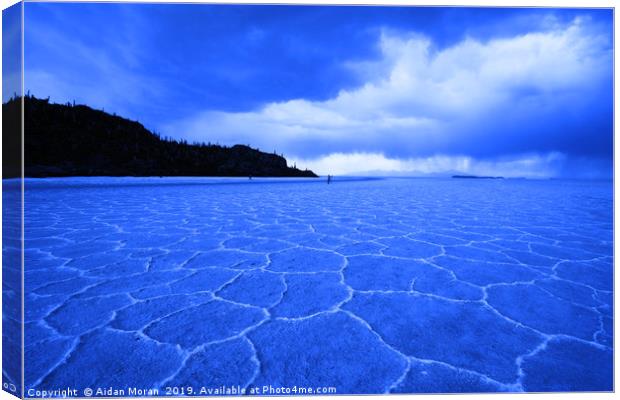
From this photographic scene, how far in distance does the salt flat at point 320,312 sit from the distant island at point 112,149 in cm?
1871

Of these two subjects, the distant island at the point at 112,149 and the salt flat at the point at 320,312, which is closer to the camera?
the salt flat at the point at 320,312

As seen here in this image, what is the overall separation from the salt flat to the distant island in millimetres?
18707

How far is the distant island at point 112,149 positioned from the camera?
22344 mm

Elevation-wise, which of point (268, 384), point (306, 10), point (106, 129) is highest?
point (106, 129)

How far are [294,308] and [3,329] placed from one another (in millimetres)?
1143

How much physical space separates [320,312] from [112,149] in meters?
29.6

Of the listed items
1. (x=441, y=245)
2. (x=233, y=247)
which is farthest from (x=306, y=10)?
(x=441, y=245)

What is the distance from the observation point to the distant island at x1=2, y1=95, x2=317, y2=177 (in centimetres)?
2234

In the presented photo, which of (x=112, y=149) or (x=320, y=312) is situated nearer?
(x=320, y=312)

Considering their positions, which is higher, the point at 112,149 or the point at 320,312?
the point at 112,149

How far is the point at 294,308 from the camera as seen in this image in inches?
61.3

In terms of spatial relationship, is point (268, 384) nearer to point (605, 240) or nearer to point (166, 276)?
point (166, 276)

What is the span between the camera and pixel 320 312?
59.6 inches

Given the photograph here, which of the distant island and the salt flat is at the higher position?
the distant island
